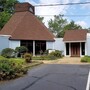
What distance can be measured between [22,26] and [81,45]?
10315mm

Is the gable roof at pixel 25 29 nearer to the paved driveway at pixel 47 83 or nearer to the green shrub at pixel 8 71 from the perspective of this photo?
the green shrub at pixel 8 71

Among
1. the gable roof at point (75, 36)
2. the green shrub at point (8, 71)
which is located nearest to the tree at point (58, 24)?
the gable roof at point (75, 36)

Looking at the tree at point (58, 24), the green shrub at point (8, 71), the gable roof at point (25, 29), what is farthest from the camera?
the tree at point (58, 24)

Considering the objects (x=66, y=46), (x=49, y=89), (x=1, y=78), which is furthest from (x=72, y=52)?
(x=49, y=89)

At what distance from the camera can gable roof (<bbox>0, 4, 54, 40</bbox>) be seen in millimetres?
45188

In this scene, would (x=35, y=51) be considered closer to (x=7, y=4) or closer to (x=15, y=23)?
(x=15, y=23)

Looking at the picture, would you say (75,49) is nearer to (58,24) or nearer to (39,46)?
(39,46)

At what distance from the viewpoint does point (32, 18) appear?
49125 millimetres

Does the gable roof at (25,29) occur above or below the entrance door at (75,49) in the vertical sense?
above

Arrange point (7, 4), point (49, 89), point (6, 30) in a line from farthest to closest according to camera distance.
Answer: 1. point (7, 4)
2. point (6, 30)
3. point (49, 89)

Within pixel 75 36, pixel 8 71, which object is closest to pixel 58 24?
pixel 75 36

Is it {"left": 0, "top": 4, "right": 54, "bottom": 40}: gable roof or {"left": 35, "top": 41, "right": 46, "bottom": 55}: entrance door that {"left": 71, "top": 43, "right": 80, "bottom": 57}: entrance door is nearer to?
{"left": 0, "top": 4, "right": 54, "bottom": 40}: gable roof

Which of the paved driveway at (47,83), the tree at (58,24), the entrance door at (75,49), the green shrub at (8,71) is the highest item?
the tree at (58,24)

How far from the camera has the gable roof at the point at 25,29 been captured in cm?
4519
